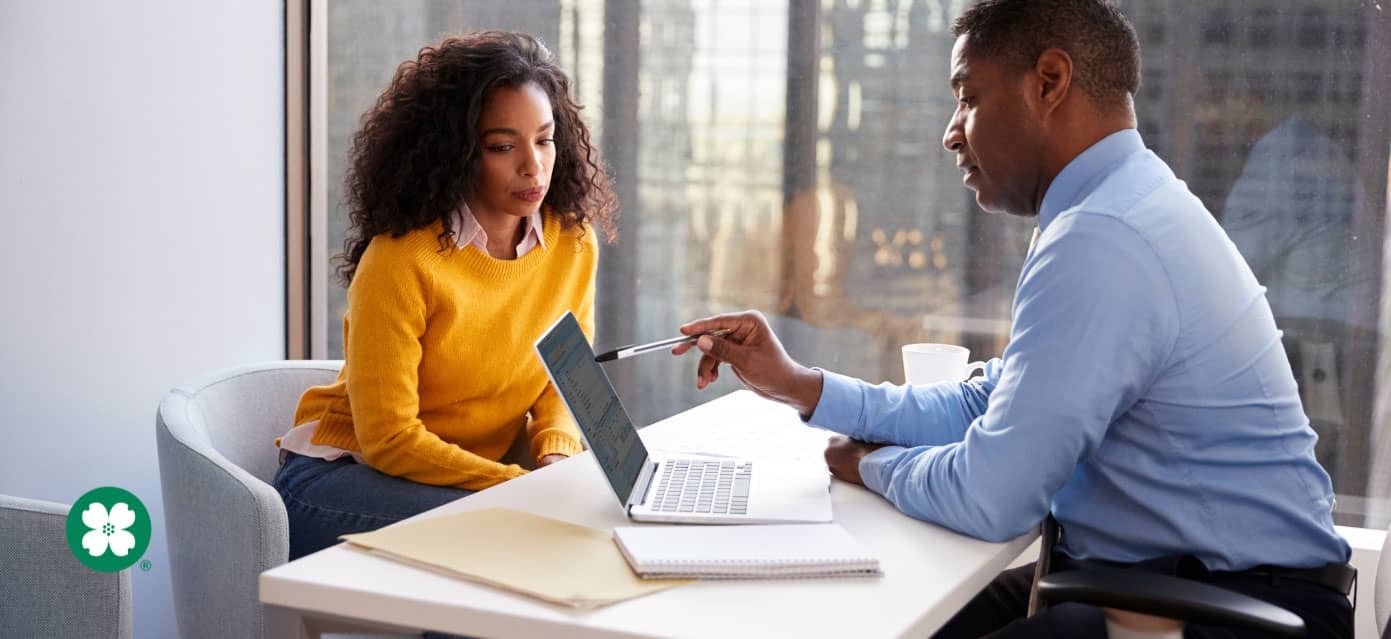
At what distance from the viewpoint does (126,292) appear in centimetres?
253

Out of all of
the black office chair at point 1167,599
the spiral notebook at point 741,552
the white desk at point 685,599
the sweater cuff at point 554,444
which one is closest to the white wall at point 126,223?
the sweater cuff at point 554,444

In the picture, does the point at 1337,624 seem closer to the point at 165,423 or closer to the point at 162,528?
the point at 165,423

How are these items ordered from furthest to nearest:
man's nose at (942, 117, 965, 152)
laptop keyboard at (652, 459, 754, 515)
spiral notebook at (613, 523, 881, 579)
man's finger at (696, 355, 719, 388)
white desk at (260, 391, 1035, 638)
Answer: man's finger at (696, 355, 719, 388), man's nose at (942, 117, 965, 152), laptop keyboard at (652, 459, 754, 515), spiral notebook at (613, 523, 881, 579), white desk at (260, 391, 1035, 638)

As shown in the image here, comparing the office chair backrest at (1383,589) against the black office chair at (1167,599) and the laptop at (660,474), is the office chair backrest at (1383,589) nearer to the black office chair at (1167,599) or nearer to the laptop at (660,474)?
the black office chair at (1167,599)

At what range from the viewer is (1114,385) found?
1390mm

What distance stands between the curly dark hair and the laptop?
2.22ft

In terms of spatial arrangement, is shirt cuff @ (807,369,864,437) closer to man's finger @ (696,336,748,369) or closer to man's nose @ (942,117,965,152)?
man's finger @ (696,336,748,369)

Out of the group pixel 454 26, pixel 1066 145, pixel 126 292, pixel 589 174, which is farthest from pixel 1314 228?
pixel 126 292

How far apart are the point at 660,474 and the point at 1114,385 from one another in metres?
0.59

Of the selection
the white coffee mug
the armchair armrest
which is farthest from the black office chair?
the white coffee mug

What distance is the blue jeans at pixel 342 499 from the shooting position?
→ 1.99 m

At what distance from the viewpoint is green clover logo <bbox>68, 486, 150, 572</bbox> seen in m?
1.66

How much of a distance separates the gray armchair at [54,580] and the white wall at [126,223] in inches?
27.4

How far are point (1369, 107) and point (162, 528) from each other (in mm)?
2515
